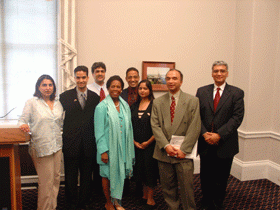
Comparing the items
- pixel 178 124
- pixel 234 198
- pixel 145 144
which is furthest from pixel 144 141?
pixel 234 198

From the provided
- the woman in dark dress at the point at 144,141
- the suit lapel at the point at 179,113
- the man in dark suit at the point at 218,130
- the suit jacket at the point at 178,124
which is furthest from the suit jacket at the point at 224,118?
the woman in dark dress at the point at 144,141

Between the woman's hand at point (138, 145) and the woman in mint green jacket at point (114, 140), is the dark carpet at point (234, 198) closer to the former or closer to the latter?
the woman in mint green jacket at point (114, 140)

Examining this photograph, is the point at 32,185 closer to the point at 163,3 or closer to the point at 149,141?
the point at 149,141

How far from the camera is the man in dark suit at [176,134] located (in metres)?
2.39

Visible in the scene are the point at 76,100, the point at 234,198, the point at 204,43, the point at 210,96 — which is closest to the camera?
the point at 76,100

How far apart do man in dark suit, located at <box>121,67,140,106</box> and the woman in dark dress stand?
0.22m

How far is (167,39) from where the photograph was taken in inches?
149

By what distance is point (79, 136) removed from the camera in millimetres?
2512

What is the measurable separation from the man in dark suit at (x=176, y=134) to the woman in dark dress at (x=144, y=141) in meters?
0.13

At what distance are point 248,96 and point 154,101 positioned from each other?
6.28 ft

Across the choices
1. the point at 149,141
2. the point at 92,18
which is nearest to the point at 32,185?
the point at 149,141

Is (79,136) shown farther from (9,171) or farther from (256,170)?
(256,170)

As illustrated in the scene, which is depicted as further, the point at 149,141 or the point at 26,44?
the point at 26,44

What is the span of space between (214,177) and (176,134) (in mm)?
798
